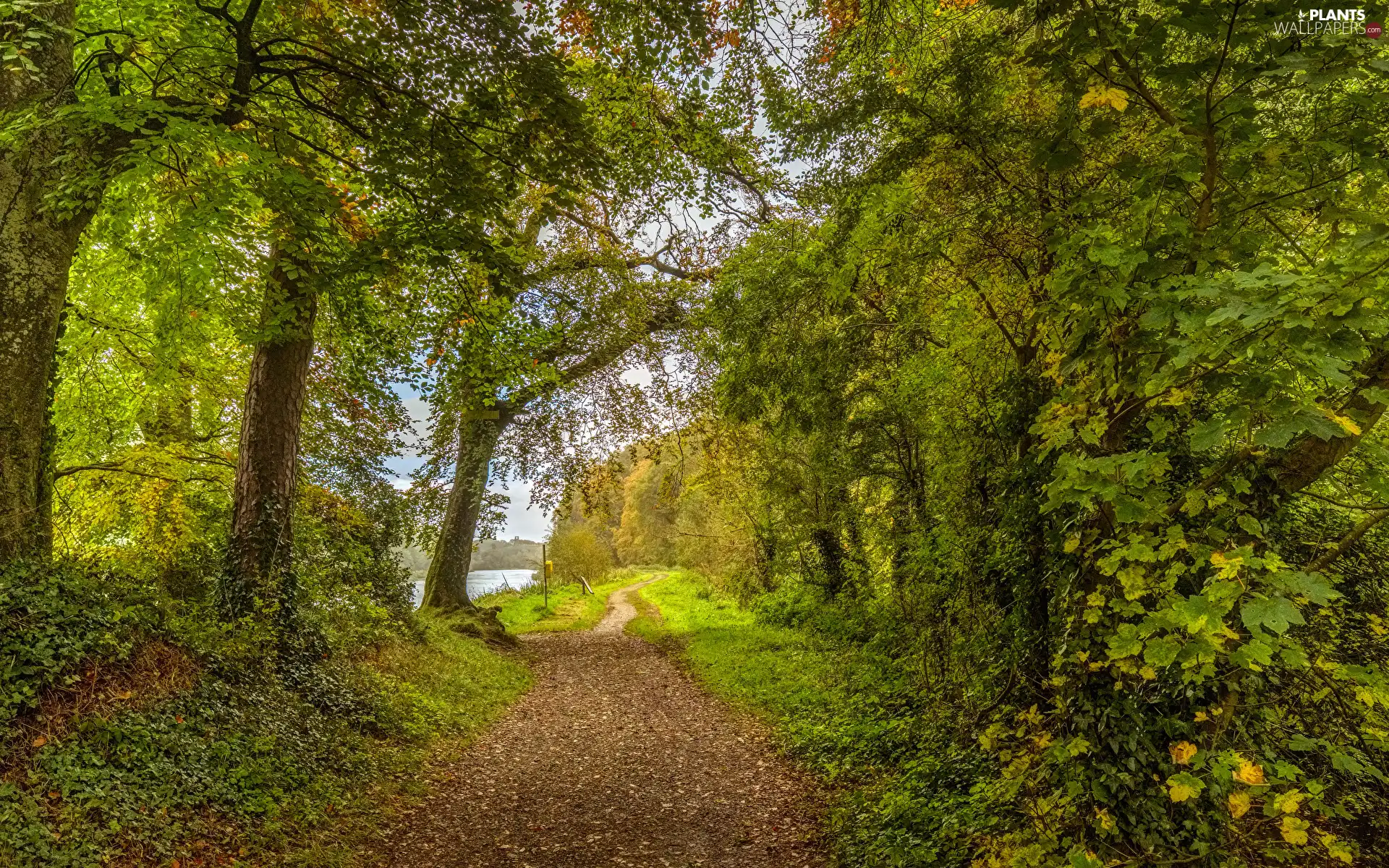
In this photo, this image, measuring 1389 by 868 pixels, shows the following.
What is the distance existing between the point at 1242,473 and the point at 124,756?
7.51 metres

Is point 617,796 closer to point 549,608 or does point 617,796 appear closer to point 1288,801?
point 1288,801

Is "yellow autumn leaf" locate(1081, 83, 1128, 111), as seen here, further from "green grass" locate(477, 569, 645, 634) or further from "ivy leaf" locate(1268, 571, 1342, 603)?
"green grass" locate(477, 569, 645, 634)

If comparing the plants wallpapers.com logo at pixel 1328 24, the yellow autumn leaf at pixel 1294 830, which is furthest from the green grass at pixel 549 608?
the plants wallpapers.com logo at pixel 1328 24

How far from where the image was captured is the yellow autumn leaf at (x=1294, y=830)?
2.43 metres

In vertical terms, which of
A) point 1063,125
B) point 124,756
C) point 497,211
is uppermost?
point 497,211

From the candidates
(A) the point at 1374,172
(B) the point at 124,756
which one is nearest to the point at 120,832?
(B) the point at 124,756

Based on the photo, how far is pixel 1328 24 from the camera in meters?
3.12

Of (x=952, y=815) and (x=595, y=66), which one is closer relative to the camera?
(x=952, y=815)

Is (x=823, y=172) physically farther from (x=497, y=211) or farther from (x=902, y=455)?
(x=902, y=455)

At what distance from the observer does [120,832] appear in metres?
4.36

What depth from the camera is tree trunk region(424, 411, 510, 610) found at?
15.2m

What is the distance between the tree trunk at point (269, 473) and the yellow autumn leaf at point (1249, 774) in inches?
332

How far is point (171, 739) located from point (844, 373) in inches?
313

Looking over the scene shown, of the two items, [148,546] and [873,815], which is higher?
[148,546]
